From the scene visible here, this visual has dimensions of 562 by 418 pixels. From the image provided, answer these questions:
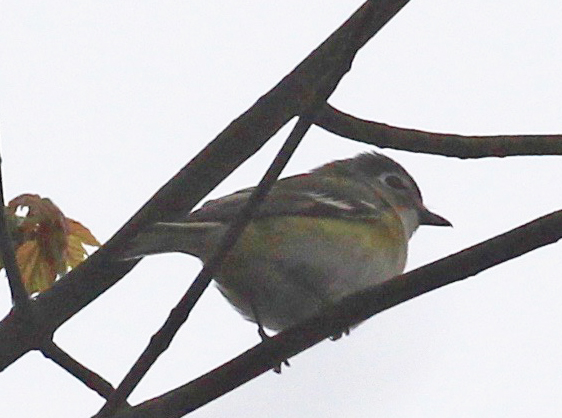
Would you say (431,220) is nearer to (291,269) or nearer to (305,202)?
(305,202)

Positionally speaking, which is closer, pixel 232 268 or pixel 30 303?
pixel 30 303

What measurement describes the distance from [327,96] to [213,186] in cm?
96

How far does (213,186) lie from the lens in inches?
136

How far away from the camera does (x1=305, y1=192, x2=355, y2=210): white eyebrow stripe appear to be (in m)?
4.33

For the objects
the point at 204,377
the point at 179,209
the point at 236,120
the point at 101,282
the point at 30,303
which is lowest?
the point at 204,377

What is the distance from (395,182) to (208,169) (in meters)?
2.31

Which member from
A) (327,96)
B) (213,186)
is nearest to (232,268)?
(213,186)

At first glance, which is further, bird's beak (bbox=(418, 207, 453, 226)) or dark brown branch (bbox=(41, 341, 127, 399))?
bird's beak (bbox=(418, 207, 453, 226))

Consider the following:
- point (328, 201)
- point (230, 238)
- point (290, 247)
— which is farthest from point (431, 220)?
point (230, 238)

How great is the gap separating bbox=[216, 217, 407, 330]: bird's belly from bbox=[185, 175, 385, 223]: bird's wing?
0.06 metres

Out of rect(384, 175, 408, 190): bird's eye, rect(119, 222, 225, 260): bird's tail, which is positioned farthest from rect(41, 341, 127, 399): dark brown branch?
rect(384, 175, 408, 190): bird's eye

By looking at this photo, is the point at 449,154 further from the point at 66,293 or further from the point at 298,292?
the point at 66,293

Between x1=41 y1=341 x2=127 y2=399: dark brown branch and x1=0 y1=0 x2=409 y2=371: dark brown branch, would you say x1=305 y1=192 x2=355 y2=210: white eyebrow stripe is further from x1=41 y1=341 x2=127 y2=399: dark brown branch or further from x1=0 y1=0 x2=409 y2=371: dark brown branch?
x1=41 y1=341 x2=127 y2=399: dark brown branch

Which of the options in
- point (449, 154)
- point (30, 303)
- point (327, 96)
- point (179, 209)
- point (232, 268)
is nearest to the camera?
point (327, 96)
